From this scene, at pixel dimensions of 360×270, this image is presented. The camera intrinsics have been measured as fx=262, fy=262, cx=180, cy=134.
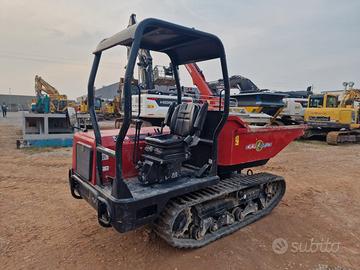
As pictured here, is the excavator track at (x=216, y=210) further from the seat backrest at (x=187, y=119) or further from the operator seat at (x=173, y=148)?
the seat backrest at (x=187, y=119)

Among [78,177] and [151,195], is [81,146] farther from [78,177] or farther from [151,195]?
[151,195]

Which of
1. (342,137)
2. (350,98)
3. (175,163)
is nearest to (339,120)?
(342,137)

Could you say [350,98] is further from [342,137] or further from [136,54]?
[136,54]

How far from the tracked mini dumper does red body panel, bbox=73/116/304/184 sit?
0.01 m

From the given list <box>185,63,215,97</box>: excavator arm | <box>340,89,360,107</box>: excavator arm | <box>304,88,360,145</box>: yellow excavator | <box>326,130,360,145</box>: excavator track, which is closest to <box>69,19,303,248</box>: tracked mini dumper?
<box>326,130,360,145</box>: excavator track

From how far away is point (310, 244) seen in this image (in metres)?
3.14

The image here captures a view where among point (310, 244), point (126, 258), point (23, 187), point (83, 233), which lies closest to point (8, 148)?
point (23, 187)

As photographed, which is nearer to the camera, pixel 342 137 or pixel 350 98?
pixel 342 137

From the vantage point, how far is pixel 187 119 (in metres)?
3.19

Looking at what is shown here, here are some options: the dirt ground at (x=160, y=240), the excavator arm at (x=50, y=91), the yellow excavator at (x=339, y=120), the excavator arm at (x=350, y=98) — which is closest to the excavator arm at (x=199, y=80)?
the yellow excavator at (x=339, y=120)

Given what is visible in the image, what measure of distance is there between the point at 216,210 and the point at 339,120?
35.0 ft

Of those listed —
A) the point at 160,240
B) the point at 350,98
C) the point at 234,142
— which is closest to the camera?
the point at 160,240

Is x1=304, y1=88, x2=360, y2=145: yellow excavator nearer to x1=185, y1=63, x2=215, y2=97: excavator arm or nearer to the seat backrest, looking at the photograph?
x1=185, y1=63, x2=215, y2=97: excavator arm

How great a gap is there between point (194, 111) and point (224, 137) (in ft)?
1.82
